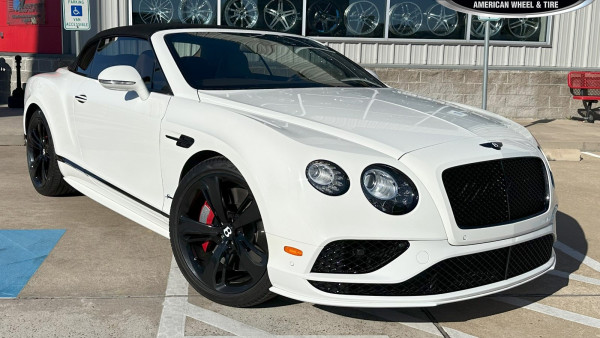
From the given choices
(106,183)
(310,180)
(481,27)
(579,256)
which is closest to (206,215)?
(310,180)

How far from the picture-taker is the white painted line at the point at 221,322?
3523 millimetres

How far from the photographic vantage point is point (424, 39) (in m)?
14.5

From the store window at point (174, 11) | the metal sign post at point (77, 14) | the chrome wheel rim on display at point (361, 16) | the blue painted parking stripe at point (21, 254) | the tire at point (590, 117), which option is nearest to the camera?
the blue painted parking stripe at point (21, 254)

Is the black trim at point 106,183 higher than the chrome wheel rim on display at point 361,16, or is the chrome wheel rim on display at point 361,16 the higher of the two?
the chrome wheel rim on display at point 361,16

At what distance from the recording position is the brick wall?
14541 millimetres

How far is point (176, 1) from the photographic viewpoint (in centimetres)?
1422

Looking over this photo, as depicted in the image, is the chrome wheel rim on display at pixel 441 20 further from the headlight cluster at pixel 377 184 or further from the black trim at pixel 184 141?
the headlight cluster at pixel 377 184

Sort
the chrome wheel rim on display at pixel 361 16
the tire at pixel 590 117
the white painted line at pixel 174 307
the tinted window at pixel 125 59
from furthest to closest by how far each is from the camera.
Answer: the chrome wheel rim on display at pixel 361 16, the tire at pixel 590 117, the tinted window at pixel 125 59, the white painted line at pixel 174 307

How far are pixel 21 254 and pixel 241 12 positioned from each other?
10.2 metres

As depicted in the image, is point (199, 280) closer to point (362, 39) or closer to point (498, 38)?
point (362, 39)

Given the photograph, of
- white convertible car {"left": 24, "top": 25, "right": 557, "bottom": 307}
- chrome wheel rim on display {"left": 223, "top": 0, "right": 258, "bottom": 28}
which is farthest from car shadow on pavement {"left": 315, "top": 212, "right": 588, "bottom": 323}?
chrome wheel rim on display {"left": 223, "top": 0, "right": 258, "bottom": 28}

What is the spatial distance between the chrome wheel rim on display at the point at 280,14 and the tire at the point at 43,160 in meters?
8.38

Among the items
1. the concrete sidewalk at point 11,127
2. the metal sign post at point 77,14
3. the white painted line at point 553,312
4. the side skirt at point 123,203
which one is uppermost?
the metal sign post at point 77,14

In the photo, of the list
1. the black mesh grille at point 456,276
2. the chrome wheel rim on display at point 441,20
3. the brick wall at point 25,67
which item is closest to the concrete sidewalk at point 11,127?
the brick wall at point 25,67
